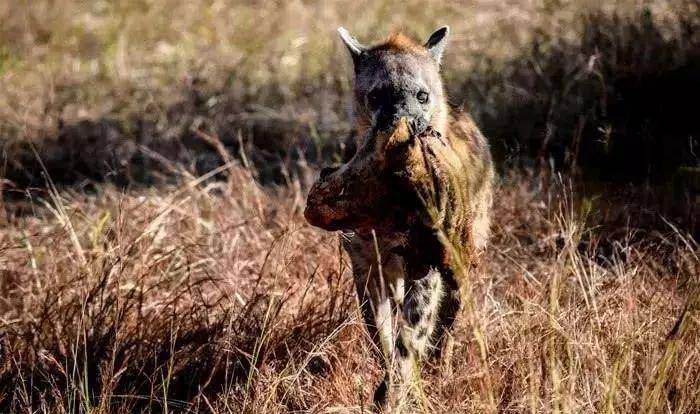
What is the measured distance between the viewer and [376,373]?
3924 mm

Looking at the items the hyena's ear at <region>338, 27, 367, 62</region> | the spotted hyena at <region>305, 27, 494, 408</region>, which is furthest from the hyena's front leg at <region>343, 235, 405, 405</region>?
the hyena's ear at <region>338, 27, 367, 62</region>

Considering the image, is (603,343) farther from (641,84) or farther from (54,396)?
(641,84)

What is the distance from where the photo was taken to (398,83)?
410cm

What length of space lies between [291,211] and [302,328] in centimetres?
158

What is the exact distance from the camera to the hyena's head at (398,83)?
3975mm

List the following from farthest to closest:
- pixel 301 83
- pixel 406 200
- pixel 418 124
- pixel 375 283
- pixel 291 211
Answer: pixel 301 83
pixel 291 211
pixel 375 283
pixel 418 124
pixel 406 200

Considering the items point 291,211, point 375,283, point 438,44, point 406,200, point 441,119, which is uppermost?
point 438,44

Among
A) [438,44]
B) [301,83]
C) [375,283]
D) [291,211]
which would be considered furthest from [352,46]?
[301,83]

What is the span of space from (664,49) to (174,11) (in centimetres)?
476

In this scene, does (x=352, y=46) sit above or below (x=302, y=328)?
above

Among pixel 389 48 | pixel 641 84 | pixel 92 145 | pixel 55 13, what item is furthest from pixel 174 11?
pixel 389 48

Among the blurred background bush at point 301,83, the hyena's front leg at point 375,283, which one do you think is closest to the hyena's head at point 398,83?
the hyena's front leg at point 375,283

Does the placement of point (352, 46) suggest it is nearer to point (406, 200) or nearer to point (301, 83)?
point (406, 200)

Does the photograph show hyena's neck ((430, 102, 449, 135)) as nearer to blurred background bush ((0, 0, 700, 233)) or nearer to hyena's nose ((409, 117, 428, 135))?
hyena's nose ((409, 117, 428, 135))
